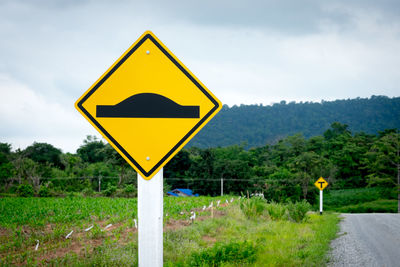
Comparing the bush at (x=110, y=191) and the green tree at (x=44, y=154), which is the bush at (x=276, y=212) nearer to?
the bush at (x=110, y=191)

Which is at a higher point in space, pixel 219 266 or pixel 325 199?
pixel 219 266

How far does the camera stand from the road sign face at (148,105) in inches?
83.9

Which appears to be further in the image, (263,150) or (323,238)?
(263,150)

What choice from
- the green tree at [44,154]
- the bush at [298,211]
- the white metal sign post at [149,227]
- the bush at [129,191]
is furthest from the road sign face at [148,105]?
the green tree at [44,154]

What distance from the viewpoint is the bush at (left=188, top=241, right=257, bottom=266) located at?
5891mm

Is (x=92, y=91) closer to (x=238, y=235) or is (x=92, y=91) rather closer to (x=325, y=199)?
(x=238, y=235)

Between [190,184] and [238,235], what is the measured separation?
124 feet

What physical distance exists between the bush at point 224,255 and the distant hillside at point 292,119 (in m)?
91.9

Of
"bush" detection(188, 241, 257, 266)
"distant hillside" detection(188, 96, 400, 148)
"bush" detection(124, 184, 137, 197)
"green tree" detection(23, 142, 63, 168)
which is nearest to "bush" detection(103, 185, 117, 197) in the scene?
"bush" detection(124, 184, 137, 197)

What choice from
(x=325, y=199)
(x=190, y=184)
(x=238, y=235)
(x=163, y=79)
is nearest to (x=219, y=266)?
(x=238, y=235)

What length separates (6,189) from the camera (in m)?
26.2

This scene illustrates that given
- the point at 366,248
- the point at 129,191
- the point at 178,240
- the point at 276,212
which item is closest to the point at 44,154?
the point at 129,191

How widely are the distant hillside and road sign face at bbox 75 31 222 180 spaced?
96192 millimetres

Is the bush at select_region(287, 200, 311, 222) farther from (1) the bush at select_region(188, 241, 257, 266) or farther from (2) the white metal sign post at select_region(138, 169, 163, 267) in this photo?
(2) the white metal sign post at select_region(138, 169, 163, 267)
